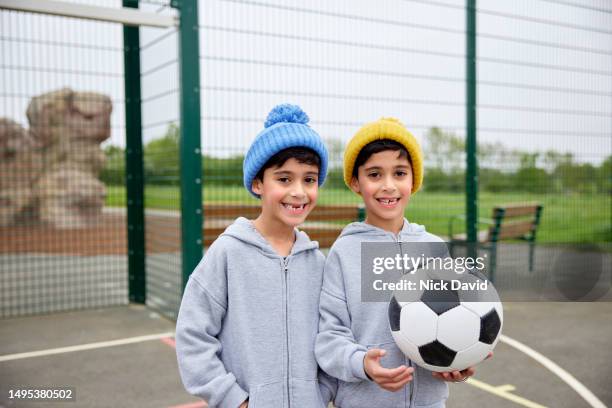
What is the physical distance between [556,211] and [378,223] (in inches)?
224

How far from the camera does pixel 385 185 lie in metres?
1.85

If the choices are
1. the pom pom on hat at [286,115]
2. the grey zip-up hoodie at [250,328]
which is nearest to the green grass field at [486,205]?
the pom pom on hat at [286,115]

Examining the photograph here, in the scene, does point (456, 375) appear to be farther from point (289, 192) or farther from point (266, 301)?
point (289, 192)

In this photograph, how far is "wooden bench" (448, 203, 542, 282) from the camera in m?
6.14

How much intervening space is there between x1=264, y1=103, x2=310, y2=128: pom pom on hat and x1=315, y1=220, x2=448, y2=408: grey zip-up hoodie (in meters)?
0.43

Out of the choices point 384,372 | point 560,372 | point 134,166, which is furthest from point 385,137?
point 134,166

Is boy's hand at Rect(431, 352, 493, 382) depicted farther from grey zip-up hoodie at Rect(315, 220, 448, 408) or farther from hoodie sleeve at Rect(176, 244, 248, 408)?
hoodie sleeve at Rect(176, 244, 248, 408)

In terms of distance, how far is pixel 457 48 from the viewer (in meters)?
5.63

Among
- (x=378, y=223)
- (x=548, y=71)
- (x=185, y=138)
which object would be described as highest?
(x=548, y=71)

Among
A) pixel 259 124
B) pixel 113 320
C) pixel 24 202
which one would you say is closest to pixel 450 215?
pixel 259 124

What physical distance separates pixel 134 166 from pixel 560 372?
13.2 feet

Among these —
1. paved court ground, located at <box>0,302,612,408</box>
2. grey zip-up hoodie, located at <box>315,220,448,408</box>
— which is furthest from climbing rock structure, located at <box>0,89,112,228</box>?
grey zip-up hoodie, located at <box>315,220,448,408</box>

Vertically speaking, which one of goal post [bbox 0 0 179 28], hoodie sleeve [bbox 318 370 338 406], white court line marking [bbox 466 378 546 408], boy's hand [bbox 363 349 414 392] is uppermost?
goal post [bbox 0 0 179 28]

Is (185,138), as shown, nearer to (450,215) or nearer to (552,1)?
(450,215)
